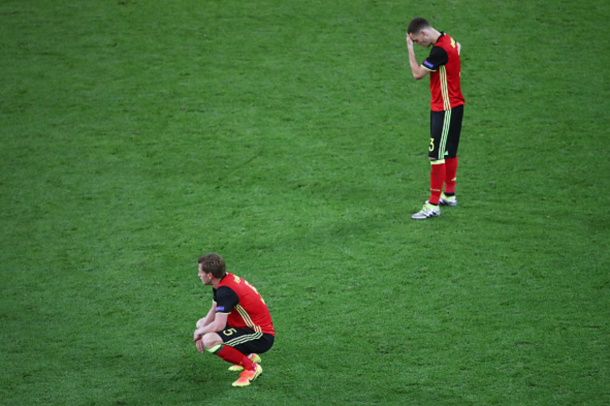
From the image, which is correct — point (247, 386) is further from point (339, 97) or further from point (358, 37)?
point (358, 37)

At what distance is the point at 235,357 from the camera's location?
4492 millimetres

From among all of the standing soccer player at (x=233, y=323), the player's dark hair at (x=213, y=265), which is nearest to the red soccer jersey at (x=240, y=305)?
the standing soccer player at (x=233, y=323)

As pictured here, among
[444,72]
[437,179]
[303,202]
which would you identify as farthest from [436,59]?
[303,202]

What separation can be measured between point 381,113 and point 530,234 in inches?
133

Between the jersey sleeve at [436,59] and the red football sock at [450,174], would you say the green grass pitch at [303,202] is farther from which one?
the jersey sleeve at [436,59]

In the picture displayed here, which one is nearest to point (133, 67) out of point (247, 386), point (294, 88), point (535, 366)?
point (294, 88)

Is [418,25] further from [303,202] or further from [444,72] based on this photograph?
[303,202]

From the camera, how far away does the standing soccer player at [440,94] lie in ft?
20.9

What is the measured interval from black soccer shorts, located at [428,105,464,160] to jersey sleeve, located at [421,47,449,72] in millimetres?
485

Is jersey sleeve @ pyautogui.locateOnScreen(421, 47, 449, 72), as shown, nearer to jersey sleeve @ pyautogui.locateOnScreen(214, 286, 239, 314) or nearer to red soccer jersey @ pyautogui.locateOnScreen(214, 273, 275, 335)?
red soccer jersey @ pyautogui.locateOnScreen(214, 273, 275, 335)

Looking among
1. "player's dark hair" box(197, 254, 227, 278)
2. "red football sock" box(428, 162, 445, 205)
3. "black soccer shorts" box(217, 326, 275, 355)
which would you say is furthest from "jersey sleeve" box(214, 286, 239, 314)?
"red football sock" box(428, 162, 445, 205)

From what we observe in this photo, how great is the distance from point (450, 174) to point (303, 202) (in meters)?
1.67

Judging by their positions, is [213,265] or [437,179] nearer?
[213,265]

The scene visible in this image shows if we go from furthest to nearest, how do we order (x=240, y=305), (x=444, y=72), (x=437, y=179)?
1. (x=437, y=179)
2. (x=444, y=72)
3. (x=240, y=305)
